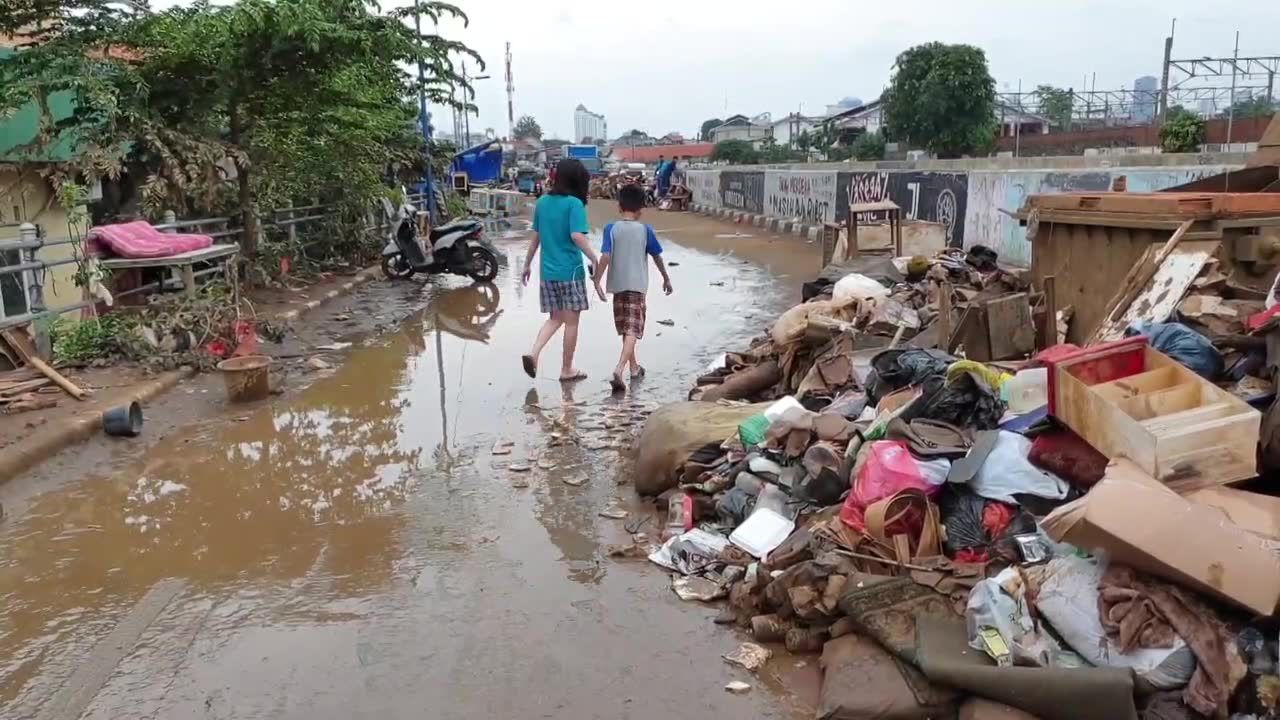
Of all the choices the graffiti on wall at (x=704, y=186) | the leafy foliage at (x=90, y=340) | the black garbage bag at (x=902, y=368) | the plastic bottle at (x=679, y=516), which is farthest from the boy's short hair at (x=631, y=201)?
the graffiti on wall at (x=704, y=186)

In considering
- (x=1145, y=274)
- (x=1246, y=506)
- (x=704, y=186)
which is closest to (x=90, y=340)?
(x=1145, y=274)

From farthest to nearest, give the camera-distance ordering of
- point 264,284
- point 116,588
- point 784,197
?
point 784,197, point 264,284, point 116,588

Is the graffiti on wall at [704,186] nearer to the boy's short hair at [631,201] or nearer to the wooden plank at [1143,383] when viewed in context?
the boy's short hair at [631,201]

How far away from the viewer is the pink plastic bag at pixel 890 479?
12.3ft

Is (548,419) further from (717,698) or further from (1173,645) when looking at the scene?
(1173,645)

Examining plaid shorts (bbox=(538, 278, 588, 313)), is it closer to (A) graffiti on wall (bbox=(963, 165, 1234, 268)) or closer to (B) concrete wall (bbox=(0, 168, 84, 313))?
(B) concrete wall (bbox=(0, 168, 84, 313))

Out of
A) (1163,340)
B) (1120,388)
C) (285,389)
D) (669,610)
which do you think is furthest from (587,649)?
(285,389)

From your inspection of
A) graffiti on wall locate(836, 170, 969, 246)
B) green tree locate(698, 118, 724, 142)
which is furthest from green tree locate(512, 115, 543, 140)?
graffiti on wall locate(836, 170, 969, 246)

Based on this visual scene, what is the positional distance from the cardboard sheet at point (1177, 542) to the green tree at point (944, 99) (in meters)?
42.3

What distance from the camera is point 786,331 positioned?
6570 millimetres

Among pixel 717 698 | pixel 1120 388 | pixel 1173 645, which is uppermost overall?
Result: pixel 1120 388

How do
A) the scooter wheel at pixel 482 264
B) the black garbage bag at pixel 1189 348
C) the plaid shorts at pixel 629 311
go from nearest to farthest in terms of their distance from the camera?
the black garbage bag at pixel 1189 348 < the plaid shorts at pixel 629 311 < the scooter wheel at pixel 482 264

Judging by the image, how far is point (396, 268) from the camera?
594 inches

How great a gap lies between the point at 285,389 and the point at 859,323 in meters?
4.54
